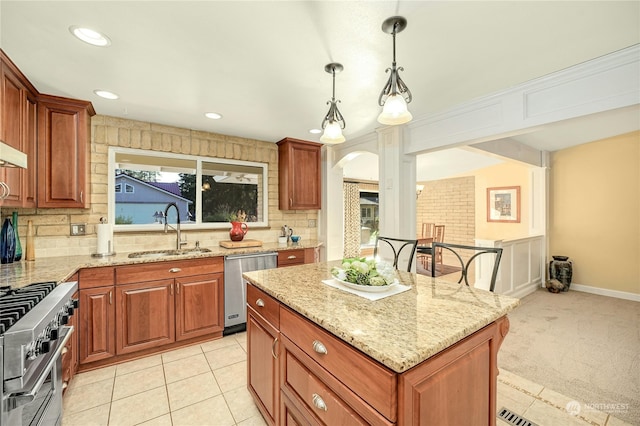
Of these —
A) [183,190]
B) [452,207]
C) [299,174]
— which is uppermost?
[299,174]

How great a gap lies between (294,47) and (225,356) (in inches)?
104

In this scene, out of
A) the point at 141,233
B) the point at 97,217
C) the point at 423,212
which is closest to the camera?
the point at 97,217

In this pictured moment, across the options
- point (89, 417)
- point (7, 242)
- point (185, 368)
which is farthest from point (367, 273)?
point (7, 242)

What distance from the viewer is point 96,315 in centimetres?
236

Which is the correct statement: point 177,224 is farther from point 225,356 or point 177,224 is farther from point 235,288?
point 225,356

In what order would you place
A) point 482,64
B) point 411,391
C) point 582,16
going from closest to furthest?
1. point 411,391
2. point 582,16
3. point 482,64

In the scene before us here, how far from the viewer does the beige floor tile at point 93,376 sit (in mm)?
2213

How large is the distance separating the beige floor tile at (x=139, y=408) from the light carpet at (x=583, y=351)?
278 cm

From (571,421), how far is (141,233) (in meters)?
4.01

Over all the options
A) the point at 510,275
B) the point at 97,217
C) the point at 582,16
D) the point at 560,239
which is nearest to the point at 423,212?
the point at 560,239

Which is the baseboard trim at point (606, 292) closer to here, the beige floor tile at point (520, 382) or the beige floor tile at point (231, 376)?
the beige floor tile at point (520, 382)

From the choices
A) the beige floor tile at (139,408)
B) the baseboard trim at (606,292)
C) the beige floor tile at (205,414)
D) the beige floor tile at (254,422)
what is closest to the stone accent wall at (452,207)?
the baseboard trim at (606,292)

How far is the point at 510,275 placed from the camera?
4.29m

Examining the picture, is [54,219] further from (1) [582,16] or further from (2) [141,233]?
(1) [582,16]
